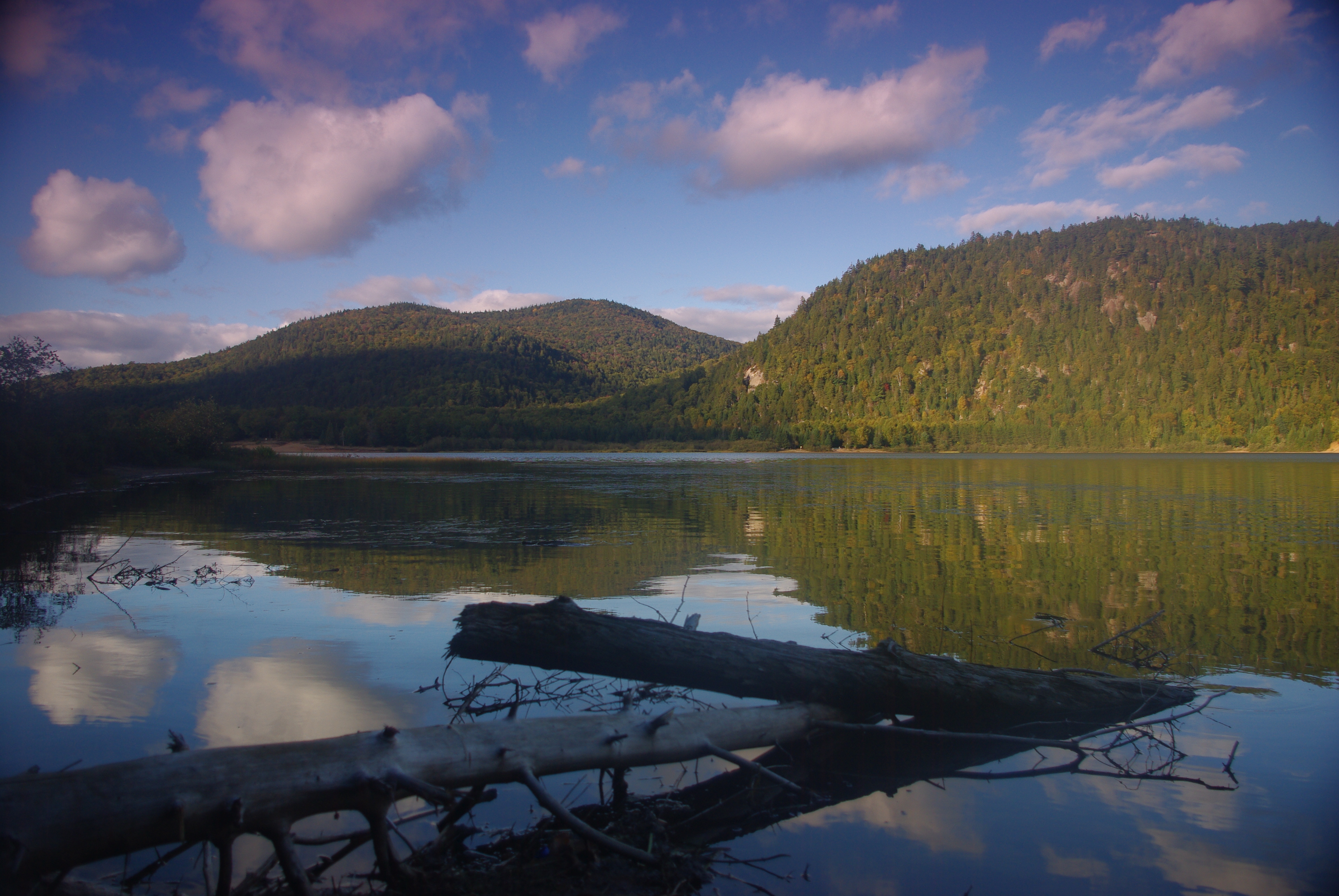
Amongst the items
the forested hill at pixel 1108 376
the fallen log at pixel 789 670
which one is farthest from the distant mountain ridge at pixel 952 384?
the fallen log at pixel 789 670

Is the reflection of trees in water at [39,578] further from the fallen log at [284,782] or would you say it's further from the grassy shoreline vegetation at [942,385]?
the grassy shoreline vegetation at [942,385]

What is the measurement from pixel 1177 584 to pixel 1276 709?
264 inches

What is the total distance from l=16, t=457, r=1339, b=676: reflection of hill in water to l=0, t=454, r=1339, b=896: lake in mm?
105

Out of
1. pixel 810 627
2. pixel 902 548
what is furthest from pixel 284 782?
pixel 902 548

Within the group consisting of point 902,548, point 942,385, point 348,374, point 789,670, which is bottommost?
point 902,548

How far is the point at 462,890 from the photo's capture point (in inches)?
150

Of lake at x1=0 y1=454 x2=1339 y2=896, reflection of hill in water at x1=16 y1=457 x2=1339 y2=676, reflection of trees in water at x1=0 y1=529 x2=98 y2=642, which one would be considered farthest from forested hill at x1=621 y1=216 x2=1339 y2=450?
reflection of trees in water at x1=0 y1=529 x2=98 y2=642

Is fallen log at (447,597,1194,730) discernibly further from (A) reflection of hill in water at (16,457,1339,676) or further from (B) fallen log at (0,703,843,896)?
(A) reflection of hill in water at (16,457,1339,676)

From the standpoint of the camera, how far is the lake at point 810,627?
15.3 feet

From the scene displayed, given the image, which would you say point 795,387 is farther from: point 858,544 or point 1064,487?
point 858,544

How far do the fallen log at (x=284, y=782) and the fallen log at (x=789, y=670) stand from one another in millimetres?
1252

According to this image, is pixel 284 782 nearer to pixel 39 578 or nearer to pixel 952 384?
pixel 39 578

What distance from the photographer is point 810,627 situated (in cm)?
969

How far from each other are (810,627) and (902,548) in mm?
8271
